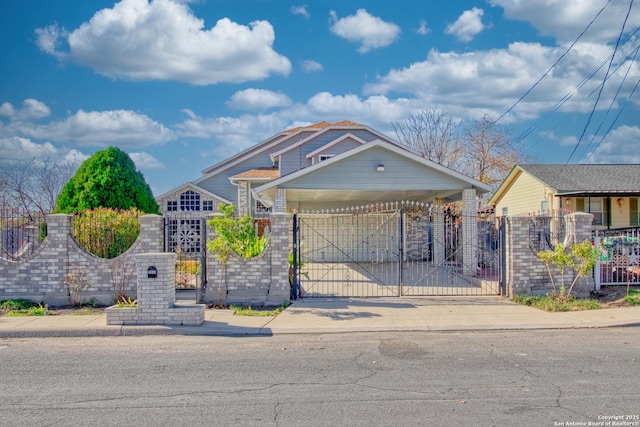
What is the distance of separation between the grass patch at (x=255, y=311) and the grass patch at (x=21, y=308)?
3982mm

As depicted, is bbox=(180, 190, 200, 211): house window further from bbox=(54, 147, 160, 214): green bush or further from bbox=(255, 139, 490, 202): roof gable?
bbox=(54, 147, 160, 214): green bush

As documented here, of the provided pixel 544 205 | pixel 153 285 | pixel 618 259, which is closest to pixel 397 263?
pixel 544 205

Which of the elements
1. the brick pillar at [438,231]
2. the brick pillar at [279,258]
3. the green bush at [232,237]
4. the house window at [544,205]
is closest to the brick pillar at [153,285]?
the green bush at [232,237]

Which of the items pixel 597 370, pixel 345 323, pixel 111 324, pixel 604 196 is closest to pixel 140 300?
pixel 111 324

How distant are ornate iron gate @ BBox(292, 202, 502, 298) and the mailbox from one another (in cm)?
372

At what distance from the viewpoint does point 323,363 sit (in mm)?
7766

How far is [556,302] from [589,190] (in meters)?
12.8

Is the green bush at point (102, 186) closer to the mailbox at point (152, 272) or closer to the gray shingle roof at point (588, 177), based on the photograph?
the mailbox at point (152, 272)

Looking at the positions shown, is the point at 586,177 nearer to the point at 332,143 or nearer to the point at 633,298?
the point at 332,143

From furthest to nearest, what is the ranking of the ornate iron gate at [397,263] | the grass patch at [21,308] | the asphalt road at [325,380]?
1. the ornate iron gate at [397,263]
2. the grass patch at [21,308]
3. the asphalt road at [325,380]

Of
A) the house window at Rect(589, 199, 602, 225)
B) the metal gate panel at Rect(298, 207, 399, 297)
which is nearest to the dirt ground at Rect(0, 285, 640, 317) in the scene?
the metal gate panel at Rect(298, 207, 399, 297)

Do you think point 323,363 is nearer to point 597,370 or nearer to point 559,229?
point 597,370

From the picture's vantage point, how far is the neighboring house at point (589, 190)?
23.6m

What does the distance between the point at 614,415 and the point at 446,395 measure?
1679mm
